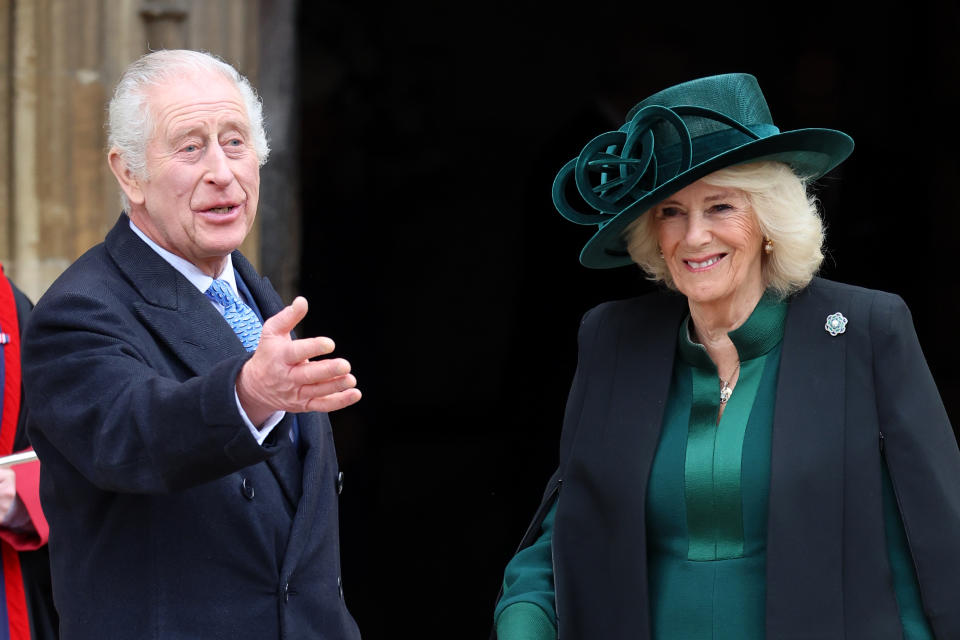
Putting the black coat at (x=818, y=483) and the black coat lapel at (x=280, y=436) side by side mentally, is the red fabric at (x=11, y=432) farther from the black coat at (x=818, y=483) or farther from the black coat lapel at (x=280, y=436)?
the black coat at (x=818, y=483)

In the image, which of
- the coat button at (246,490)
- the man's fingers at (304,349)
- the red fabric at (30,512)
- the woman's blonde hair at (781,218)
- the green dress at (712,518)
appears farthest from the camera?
the red fabric at (30,512)

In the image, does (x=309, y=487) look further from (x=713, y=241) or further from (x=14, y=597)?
(x=14, y=597)

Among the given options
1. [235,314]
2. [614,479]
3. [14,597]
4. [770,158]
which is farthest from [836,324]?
[14,597]

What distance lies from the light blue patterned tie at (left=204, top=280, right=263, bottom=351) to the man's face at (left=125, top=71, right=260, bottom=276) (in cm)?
8

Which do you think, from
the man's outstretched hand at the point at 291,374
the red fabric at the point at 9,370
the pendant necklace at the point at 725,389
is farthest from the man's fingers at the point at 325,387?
the red fabric at the point at 9,370

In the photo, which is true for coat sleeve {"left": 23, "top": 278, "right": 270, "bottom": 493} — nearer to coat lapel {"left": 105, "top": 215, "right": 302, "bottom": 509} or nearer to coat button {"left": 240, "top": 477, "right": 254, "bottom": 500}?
coat lapel {"left": 105, "top": 215, "right": 302, "bottom": 509}

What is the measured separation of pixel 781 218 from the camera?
7.91 feet

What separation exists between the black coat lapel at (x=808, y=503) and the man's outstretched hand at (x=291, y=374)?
0.83 meters

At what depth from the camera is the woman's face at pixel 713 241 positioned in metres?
2.41

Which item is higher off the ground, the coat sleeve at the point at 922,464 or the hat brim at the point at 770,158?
the hat brim at the point at 770,158

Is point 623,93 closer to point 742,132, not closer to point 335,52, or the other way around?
point 335,52

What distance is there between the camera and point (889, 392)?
2.27m

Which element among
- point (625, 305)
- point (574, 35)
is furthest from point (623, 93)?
point (625, 305)

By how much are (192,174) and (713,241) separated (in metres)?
0.95
